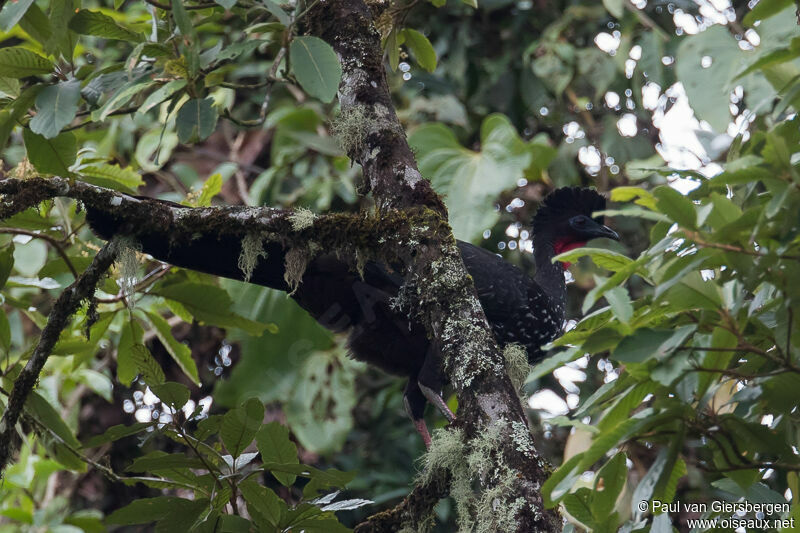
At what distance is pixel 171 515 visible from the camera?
6.50 ft

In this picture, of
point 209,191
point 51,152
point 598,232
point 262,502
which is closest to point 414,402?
point 209,191

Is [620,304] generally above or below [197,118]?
above

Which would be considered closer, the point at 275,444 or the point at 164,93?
the point at 275,444

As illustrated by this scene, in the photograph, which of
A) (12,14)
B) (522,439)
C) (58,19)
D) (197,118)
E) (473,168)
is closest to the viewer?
(522,439)

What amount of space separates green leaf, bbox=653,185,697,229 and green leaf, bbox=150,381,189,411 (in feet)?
3.72

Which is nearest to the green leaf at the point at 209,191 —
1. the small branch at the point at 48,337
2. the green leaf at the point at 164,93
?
the green leaf at the point at 164,93

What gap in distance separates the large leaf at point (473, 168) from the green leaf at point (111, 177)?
1.55 metres

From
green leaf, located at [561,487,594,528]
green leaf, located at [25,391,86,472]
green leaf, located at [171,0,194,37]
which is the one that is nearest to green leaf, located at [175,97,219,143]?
green leaf, located at [171,0,194,37]

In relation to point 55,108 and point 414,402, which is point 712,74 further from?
point 414,402

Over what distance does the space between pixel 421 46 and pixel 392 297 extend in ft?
2.94

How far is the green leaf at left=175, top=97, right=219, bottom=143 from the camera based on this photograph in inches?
103

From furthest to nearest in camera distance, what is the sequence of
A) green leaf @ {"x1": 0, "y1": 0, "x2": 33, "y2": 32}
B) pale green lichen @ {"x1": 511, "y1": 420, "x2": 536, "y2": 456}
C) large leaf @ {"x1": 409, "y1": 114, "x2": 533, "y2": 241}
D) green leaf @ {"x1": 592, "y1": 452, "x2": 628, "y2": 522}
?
large leaf @ {"x1": 409, "y1": 114, "x2": 533, "y2": 241} < green leaf @ {"x1": 0, "y1": 0, "x2": 33, "y2": 32} < pale green lichen @ {"x1": 511, "y1": 420, "x2": 536, "y2": 456} < green leaf @ {"x1": 592, "y1": 452, "x2": 628, "y2": 522}

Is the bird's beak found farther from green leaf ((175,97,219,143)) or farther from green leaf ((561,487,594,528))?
green leaf ((561,487,594,528))

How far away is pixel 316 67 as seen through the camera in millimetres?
2316
